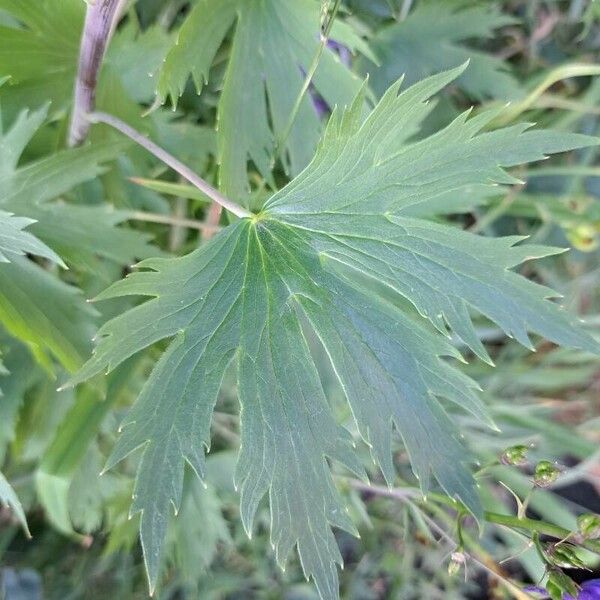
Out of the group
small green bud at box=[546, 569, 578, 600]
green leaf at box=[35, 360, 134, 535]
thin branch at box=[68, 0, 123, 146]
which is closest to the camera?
small green bud at box=[546, 569, 578, 600]

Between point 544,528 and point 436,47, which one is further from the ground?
point 436,47

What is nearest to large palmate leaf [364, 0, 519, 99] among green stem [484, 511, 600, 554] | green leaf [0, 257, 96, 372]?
green leaf [0, 257, 96, 372]

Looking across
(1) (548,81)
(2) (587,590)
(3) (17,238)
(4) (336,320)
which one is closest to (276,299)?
(4) (336,320)

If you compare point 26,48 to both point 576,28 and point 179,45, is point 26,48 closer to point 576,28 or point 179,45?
point 179,45

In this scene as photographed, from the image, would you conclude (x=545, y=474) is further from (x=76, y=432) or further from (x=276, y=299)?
(x=76, y=432)

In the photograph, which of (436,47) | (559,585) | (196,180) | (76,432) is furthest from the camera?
(436,47)

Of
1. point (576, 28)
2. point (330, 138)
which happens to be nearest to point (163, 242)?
point (330, 138)

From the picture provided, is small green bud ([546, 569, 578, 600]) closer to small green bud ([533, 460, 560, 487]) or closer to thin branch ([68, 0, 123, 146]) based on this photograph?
small green bud ([533, 460, 560, 487])
